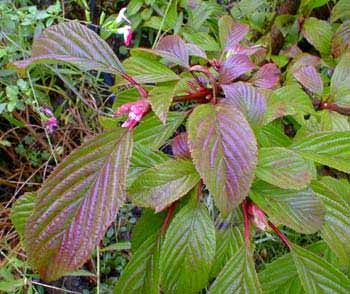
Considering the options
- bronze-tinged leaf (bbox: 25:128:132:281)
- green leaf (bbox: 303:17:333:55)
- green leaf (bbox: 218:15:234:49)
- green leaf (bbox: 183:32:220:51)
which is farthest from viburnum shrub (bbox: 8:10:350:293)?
green leaf (bbox: 303:17:333:55)

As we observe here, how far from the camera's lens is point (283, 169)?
544 mm

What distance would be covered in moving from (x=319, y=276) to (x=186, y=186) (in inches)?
6.6

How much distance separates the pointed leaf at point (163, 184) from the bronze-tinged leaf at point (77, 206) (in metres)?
0.08

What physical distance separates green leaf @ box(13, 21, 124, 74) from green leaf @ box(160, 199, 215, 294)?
150 millimetres

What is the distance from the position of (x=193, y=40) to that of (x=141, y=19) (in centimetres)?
41

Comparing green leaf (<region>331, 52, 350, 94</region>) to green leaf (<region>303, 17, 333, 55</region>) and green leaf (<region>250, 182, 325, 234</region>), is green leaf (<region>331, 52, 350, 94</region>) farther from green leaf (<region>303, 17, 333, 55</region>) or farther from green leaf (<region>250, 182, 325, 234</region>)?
green leaf (<region>303, 17, 333, 55</region>)

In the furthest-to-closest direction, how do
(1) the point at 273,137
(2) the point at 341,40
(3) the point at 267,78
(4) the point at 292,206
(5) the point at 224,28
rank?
(2) the point at 341,40
(5) the point at 224,28
(3) the point at 267,78
(1) the point at 273,137
(4) the point at 292,206

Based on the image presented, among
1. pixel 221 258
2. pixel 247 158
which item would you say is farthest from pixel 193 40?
pixel 247 158

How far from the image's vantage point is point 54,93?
1.65m

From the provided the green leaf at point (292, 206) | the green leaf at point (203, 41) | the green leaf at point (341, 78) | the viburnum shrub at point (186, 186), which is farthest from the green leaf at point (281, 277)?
the green leaf at point (203, 41)

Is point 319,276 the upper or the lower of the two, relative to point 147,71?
lower

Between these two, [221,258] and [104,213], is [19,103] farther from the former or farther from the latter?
[104,213]

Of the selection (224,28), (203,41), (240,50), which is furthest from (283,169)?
(203,41)

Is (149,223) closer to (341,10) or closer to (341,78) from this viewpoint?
(341,78)
